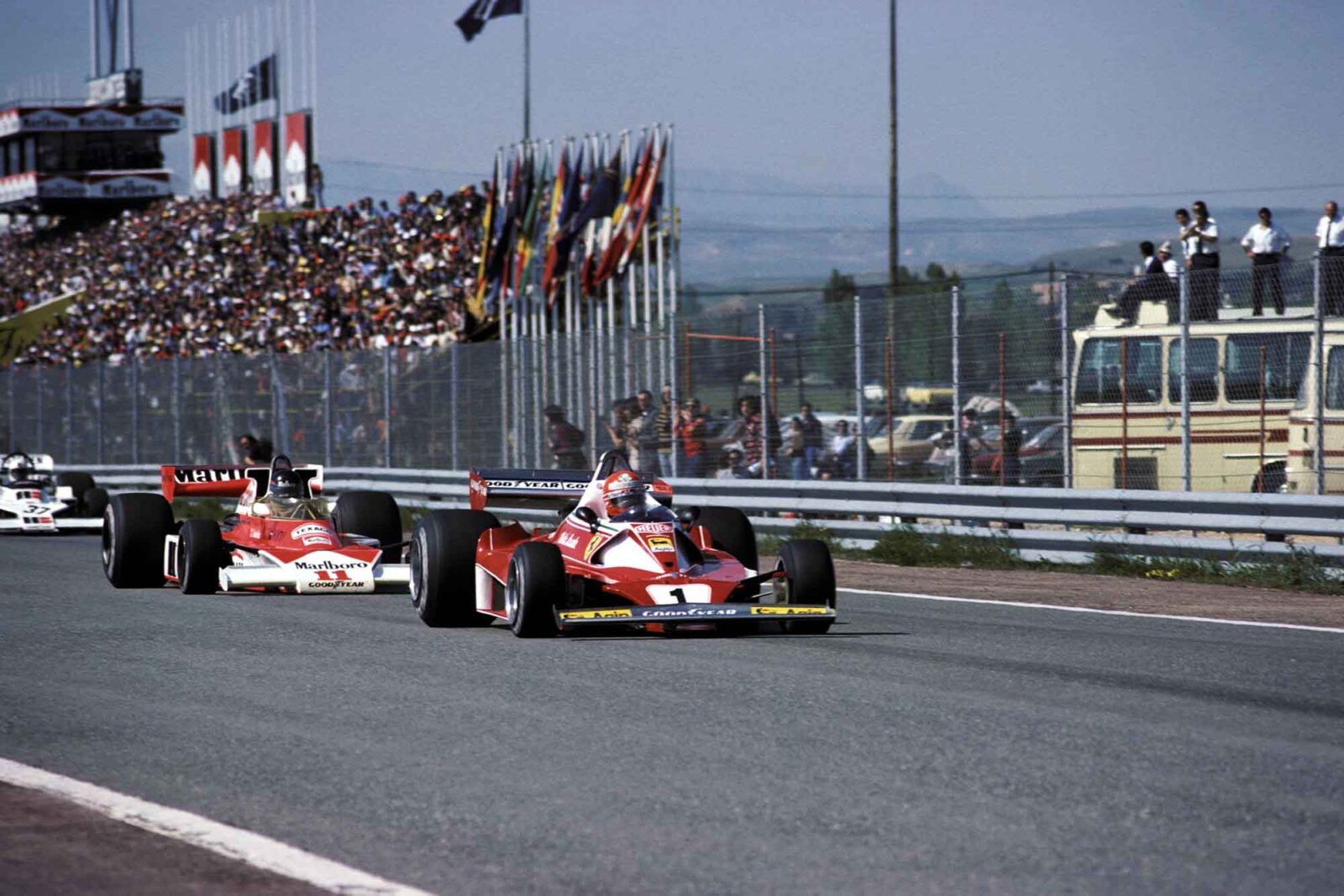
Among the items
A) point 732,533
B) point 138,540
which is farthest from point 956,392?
point 138,540

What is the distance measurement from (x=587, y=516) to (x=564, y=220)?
20.4m

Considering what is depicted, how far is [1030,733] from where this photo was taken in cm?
739

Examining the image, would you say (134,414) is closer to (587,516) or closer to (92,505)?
(92,505)

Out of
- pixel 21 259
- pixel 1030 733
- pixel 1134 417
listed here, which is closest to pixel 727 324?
pixel 1134 417

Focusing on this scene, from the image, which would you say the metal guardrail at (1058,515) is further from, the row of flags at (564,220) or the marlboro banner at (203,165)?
the marlboro banner at (203,165)

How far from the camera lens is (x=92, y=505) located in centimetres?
2428

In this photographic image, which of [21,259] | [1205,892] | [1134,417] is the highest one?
[21,259]

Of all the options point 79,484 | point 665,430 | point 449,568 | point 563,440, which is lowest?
point 449,568

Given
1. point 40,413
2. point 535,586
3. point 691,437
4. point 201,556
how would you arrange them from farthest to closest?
1. point 40,413
2. point 691,437
3. point 201,556
4. point 535,586

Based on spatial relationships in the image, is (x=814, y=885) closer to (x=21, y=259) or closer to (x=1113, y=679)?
(x=1113, y=679)

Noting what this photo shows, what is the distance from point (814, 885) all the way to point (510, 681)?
4.24 metres

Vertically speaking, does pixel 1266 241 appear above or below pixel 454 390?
above

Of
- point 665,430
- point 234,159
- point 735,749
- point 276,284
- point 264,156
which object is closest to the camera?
point 735,749

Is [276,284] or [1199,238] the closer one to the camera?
[1199,238]
